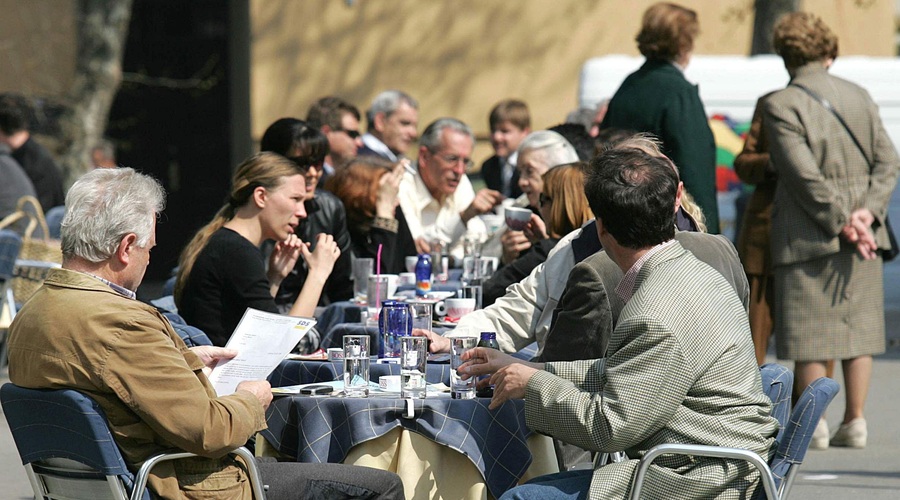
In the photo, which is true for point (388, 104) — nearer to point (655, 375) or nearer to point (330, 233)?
point (330, 233)

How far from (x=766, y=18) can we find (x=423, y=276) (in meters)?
7.52

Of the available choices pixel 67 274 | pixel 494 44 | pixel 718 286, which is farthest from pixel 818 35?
pixel 494 44

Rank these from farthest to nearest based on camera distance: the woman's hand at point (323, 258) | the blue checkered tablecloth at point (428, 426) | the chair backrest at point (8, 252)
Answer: the chair backrest at point (8, 252) → the woman's hand at point (323, 258) → the blue checkered tablecloth at point (428, 426)

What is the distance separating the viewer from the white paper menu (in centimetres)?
409

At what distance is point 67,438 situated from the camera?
341 centimetres

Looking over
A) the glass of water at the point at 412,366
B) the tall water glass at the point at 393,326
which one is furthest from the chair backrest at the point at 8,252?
the glass of water at the point at 412,366

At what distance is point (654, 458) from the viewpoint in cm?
337

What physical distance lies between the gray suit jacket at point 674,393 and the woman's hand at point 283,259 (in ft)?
8.54

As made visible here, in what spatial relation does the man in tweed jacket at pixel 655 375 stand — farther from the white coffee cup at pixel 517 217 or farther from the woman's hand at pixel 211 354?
the white coffee cup at pixel 517 217

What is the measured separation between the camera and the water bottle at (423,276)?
262 inches

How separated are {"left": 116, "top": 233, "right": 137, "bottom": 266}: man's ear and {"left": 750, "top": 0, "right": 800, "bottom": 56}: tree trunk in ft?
34.0

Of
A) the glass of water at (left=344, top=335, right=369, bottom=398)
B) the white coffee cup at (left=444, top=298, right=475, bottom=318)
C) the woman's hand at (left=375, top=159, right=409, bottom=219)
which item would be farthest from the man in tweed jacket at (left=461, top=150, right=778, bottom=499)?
the woman's hand at (left=375, top=159, right=409, bottom=219)

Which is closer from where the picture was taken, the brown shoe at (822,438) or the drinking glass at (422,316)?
the drinking glass at (422,316)

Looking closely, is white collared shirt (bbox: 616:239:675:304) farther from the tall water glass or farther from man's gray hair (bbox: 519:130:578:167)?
man's gray hair (bbox: 519:130:578:167)
